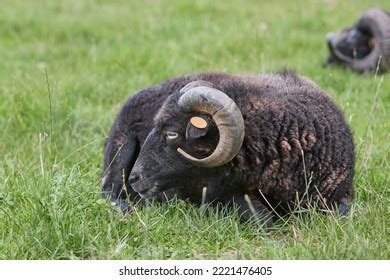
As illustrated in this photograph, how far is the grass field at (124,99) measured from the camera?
551cm

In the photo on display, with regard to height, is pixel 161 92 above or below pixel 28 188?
above

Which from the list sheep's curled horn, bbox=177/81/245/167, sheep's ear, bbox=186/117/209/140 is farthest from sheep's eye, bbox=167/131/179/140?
sheep's curled horn, bbox=177/81/245/167

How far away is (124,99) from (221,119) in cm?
400

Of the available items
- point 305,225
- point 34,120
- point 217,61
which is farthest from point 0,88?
point 305,225

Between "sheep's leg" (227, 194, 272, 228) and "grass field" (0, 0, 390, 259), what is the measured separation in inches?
3.8

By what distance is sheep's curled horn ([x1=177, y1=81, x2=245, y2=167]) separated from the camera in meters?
5.96

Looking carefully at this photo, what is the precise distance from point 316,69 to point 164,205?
5.25 metres

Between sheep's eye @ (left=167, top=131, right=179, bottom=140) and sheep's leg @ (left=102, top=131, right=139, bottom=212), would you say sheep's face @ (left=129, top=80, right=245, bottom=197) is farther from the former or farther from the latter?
sheep's leg @ (left=102, top=131, right=139, bottom=212)

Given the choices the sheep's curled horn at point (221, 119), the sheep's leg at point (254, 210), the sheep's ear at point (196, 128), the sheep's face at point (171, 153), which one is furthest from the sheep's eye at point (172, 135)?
the sheep's leg at point (254, 210)

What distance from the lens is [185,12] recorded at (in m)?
14.1

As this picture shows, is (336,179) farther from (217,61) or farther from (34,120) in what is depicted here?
(217,61)

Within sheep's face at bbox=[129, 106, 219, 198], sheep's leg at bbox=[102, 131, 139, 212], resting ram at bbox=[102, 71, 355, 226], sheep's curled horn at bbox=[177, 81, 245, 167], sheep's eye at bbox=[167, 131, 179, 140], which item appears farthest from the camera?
sheep's leg at bbox=[102, 131, 139, 212]

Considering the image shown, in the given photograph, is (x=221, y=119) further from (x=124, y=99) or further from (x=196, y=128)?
(x=124, y=99)

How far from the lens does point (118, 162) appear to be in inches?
282
